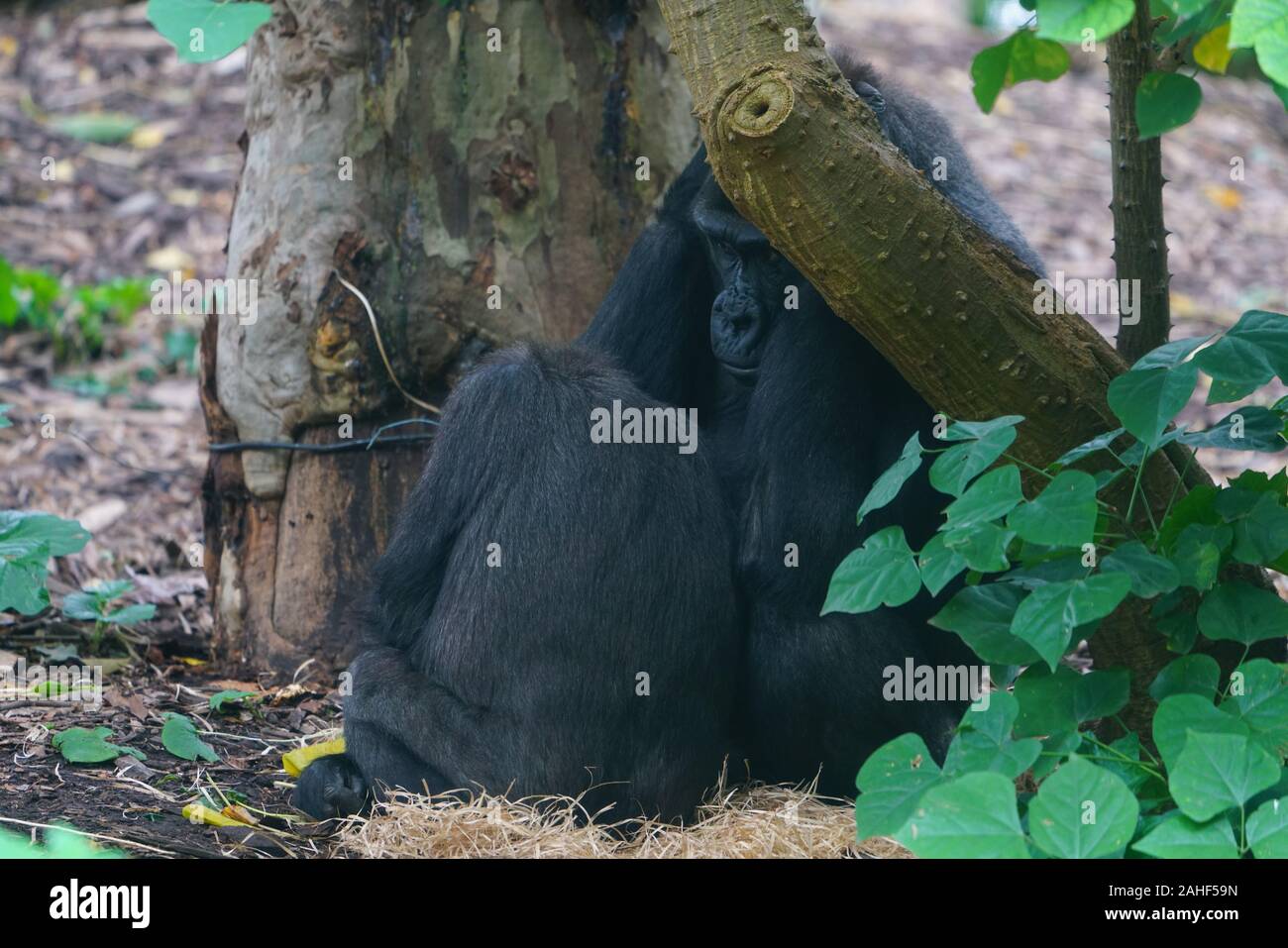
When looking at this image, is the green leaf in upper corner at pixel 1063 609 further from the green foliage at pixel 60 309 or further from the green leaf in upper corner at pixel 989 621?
the green foliage at pixel 60 309

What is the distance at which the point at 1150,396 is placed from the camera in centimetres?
269

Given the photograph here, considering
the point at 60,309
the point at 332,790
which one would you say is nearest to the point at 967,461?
the point at 332,790

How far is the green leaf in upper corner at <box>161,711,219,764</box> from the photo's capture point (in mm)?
3763

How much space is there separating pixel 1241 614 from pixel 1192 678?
200mm

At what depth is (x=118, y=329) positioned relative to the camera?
25.5 feet

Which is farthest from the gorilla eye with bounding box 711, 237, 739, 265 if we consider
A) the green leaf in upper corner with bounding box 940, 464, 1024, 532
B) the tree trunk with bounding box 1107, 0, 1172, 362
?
the green leaf in upper corner with bounding box 940, 464, 1024, 532

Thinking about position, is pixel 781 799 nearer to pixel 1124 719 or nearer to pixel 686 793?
pixel 686 793

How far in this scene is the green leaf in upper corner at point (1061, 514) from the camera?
8.27ft

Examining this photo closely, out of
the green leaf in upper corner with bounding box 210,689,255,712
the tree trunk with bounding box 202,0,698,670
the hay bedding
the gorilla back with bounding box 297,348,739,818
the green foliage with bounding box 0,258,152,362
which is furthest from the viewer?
the green foliage with bounding box 0,258,152,362

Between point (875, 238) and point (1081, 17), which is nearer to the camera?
point (1081, 17)

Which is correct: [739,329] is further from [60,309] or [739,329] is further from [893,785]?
[60,309]

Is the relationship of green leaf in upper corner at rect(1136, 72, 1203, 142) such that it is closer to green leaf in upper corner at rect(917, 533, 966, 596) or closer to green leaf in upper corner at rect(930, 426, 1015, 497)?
green leaf in upper corner at rect(930, 426, 1015, 497)

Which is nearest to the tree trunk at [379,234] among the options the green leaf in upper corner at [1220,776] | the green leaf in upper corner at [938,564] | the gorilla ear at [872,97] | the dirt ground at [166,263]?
the dirt ground at [166,263]

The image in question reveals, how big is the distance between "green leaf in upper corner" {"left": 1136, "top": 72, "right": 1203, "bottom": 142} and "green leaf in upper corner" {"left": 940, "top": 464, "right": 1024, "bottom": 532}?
0.78 m
